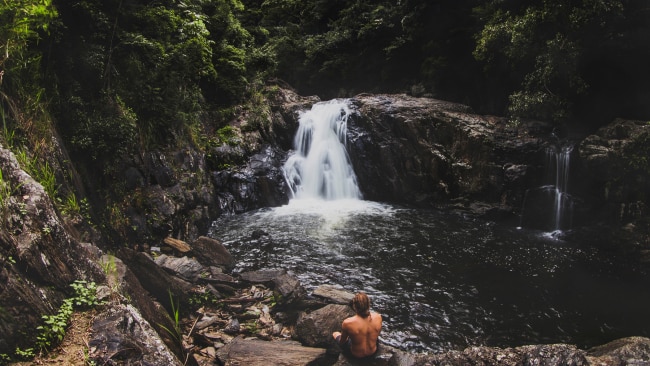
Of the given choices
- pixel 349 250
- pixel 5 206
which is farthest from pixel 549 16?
pixel 5 206

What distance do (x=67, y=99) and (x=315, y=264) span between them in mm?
6768

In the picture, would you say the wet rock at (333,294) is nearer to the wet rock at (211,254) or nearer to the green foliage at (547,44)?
the wet rock at (211,254)

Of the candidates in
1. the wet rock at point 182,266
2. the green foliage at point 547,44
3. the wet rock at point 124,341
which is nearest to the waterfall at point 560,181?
the green foliage at point 547,44

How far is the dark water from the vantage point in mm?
6988

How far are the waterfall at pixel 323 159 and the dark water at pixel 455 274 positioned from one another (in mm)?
2547

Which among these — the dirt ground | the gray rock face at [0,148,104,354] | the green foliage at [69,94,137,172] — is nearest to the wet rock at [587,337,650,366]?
the dirt ground

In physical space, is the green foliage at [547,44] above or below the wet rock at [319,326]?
Answer: above

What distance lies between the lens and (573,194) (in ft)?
39.2

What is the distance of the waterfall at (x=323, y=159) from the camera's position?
15.9m

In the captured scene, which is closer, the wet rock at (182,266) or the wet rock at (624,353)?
the wet rock at (624,353)

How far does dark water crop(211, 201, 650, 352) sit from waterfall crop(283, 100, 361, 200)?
100 inches

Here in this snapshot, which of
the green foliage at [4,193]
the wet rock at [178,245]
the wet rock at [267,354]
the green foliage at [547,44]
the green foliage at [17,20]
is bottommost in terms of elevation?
the wet rock at [267,354]

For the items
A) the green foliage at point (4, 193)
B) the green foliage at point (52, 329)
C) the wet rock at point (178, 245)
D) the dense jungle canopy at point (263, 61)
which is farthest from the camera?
the wet rock at point (178, 245)

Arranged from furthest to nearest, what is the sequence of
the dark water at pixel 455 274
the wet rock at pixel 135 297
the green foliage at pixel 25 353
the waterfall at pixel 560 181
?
the waterfall at pixel 560 181 → the dark water at pixel 455 274 → the wet rock at pixel 135 297 → the green foliage at pixel 25 353
